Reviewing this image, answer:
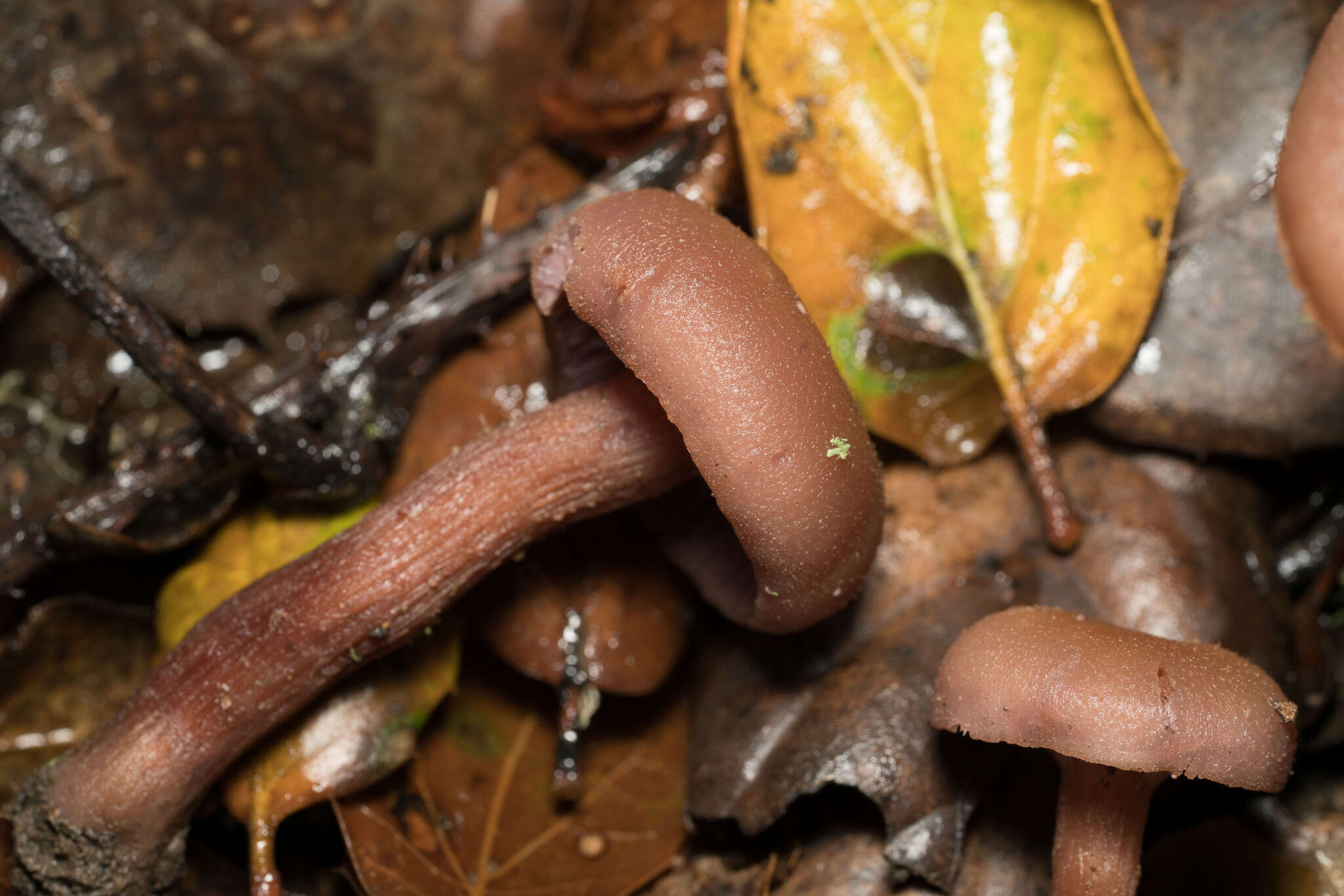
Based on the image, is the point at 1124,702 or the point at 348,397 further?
the point at 348,397

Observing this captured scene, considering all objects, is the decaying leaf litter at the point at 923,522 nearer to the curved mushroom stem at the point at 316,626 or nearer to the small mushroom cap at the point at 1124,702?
the curved mushroom stem at the point at 316,626

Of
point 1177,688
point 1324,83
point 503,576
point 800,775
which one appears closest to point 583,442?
point 503,576

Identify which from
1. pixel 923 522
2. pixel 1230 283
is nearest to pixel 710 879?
pixel 923 522

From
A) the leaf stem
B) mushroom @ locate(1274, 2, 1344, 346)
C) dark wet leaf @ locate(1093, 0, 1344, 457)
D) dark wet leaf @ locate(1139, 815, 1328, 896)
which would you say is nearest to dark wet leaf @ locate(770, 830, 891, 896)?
dark wet leaf @ locate(1139, 815, 1328, 896)

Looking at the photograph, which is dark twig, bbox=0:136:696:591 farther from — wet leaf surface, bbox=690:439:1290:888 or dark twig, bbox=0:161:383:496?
wet leaf surface, bbox=690:439:1290:888

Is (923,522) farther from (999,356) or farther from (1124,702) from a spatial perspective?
(1124,702)

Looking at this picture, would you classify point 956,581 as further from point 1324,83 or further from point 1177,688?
point 1324,83

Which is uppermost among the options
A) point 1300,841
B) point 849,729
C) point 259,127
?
point 259,127
